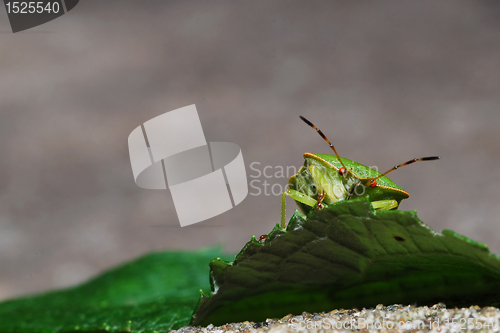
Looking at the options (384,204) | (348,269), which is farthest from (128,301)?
(348,269)

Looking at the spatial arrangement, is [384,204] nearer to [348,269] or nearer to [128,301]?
[348,269]

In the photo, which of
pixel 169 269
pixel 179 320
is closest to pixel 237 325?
pixel 179 320

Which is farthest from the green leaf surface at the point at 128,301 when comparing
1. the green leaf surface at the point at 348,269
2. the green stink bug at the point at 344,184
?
the green stink bug at the point at 344,184

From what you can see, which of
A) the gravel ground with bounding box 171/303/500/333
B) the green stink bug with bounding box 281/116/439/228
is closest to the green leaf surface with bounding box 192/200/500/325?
the gravel ground with bounding box 171/303/500/333

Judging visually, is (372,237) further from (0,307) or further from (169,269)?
(0,307)

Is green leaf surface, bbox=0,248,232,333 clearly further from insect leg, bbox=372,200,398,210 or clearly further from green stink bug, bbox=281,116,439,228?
insect leg, bbox=372,200,398,210

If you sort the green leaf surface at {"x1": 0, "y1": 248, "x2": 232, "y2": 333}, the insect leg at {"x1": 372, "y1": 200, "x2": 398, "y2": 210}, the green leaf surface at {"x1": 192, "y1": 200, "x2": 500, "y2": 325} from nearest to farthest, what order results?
the green leaf surface at {"x1": 192, "y1": 200, "x2": 500, "y2": 325} → the green leaf surface at {"x1": 0, "y1": 248, "x2": 232, "y2": 333} → the insect leg at {"x1": 372, "y1": 200, "x2": 398, "y2": 210}
